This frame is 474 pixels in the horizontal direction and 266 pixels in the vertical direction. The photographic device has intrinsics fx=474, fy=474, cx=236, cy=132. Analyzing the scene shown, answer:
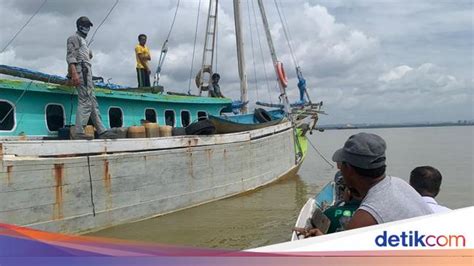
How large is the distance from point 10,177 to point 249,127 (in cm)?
853

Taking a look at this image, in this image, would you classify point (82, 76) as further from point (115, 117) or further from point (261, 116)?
point (261, 116)

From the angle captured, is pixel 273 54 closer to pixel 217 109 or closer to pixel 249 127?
pixel 217 109

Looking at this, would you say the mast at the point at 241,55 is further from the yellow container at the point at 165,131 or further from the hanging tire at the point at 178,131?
the yellow container at the point at 165,131

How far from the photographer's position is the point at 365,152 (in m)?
2.67

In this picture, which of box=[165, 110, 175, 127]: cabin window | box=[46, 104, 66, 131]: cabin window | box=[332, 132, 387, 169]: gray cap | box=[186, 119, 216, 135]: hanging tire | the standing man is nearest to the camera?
box=[332, 132, 387, 169]: gray cap

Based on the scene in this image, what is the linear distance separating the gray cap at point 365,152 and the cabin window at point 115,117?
11.0m

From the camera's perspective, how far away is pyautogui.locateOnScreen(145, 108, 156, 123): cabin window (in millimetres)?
14087

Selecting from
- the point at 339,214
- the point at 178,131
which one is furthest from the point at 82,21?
the point at 339,214

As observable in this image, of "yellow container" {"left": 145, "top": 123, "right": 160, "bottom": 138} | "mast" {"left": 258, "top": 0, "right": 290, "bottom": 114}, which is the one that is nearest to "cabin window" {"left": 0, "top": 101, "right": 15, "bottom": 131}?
"yellow container" {"left": 145, "top": 123, "right": 160, "bottom": 138}

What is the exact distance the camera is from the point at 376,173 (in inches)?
107

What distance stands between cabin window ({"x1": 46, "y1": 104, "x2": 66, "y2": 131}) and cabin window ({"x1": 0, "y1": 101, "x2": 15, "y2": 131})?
3.08ft

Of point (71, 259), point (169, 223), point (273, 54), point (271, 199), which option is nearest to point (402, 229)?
point (71, 259)

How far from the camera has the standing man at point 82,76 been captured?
10203 mm

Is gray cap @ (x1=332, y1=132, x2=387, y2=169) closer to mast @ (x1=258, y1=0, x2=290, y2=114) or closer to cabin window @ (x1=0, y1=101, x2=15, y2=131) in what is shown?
cabin window @ (x1=0, y1=101, x2=15, y2=131)
